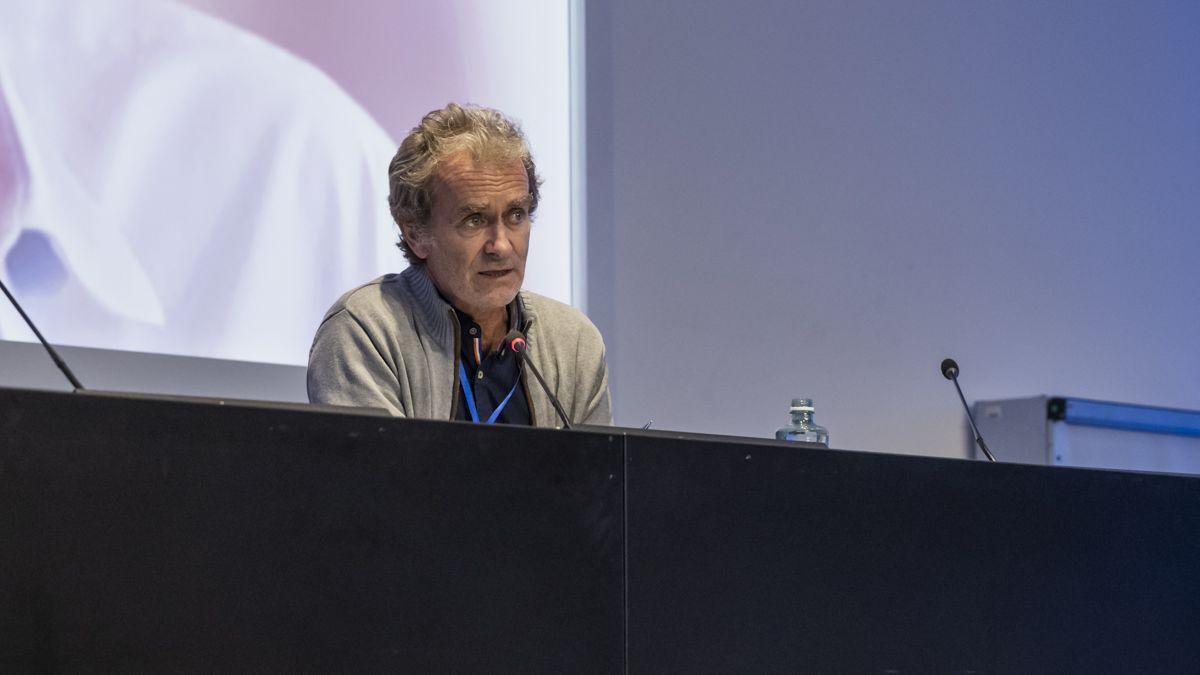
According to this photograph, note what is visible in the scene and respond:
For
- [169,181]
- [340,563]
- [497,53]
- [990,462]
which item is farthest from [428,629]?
[497,53]

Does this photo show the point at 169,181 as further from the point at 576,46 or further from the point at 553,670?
the point at 553,670

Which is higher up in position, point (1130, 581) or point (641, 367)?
point (641, 367)

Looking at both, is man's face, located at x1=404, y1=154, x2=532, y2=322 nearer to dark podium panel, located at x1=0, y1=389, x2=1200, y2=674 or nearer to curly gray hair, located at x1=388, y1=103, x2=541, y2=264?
curly gray hair, located at x1=388, y1=103, x2=541, y2=264

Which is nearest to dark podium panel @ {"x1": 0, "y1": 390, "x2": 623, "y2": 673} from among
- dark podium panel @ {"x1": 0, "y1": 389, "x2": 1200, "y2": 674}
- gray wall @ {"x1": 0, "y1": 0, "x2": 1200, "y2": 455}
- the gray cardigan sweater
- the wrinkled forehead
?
dark podium panel @ {"x1": 0, "y1": 389, "x2": 1200, "y2": 674}

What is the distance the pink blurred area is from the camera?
8.11 feet

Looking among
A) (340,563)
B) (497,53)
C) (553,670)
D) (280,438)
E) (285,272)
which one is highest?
(497,53)

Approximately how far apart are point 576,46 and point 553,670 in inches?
81.1

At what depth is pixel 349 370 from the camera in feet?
5.98

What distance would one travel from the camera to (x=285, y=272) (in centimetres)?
245

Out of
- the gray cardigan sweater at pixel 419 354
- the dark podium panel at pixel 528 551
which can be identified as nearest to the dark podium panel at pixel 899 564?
the dark podium panel at pixel 528 551

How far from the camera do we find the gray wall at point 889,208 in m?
3.13

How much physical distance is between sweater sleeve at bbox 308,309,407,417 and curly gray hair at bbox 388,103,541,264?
0.73 feet

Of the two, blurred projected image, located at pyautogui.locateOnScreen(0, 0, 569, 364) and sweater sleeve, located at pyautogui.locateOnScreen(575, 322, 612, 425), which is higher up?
blurred projected image, located at pyautogui.locateOnScreen(0, 0, 569, 364)

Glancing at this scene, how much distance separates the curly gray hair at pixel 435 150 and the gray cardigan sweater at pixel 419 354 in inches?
3.8
